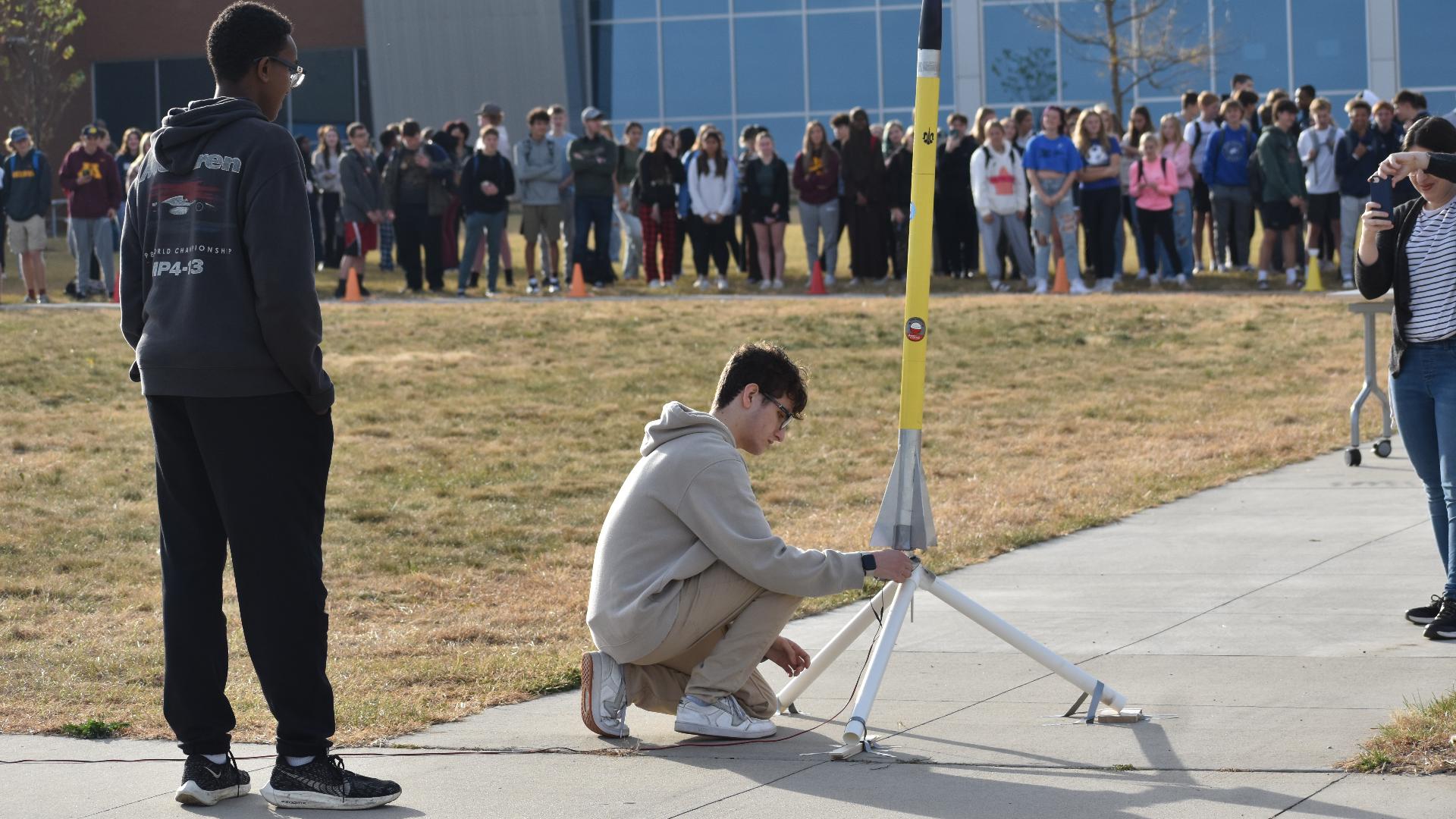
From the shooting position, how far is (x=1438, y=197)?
7047 mm

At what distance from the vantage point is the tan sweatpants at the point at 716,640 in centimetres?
568

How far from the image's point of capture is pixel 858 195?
21906mm

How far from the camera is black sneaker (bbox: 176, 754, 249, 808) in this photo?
200 inches

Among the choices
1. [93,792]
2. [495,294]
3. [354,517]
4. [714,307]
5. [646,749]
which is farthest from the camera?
[495,294]

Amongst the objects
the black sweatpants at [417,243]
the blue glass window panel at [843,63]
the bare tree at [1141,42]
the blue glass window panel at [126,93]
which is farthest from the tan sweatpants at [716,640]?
the blue glass window panel at [126,93]

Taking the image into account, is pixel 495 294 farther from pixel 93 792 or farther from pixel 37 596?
pixel 93 792

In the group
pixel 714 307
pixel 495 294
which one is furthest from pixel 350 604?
pixel 495 294

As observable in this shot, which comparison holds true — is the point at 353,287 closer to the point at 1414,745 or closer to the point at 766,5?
the point at 1414,745

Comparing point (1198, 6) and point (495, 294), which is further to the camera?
point (1198, 6)

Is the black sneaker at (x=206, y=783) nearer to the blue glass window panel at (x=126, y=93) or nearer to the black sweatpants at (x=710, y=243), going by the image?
the black sweatpants at (x=710, y=243)

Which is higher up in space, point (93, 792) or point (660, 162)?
point (660, 162)

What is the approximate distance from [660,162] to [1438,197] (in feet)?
52.7

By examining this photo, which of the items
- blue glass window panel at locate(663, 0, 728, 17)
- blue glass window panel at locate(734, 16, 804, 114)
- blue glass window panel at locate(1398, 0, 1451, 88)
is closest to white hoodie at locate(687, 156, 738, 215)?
blue glass window panel at locate(734, 16, 804, 114)

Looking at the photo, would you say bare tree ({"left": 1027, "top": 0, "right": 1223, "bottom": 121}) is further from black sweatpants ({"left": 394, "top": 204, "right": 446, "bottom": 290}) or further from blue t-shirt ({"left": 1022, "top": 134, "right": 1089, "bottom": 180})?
black sweatpants ({"left": 394, "top": 204, "right": 446, "bottom": 290})
